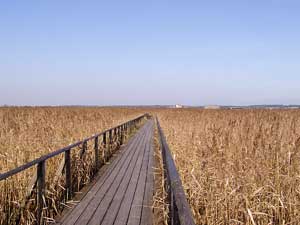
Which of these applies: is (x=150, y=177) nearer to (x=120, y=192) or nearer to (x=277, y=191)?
(x=120, y=192)

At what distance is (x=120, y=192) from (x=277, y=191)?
3473 mm

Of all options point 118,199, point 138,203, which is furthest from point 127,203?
point 118,199

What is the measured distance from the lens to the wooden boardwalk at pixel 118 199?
16.7 feet

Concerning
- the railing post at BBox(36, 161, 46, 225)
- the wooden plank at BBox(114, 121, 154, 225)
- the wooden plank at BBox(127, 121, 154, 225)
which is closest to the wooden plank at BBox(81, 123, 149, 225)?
the wooden plank at BBox(114, 121, 154, 225)

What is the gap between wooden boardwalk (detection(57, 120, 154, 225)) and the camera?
5.10 metres

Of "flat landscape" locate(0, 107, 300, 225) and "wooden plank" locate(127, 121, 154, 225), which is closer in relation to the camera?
"flat landscape" locate(0, 107, 300, 225)

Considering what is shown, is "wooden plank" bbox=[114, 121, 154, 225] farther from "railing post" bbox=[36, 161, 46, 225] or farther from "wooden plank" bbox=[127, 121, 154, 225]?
"railing post" bbox=[36, 161, 46, 225]

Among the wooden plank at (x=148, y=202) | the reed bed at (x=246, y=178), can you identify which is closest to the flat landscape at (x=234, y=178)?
the reed bed at (x=246, y=178)

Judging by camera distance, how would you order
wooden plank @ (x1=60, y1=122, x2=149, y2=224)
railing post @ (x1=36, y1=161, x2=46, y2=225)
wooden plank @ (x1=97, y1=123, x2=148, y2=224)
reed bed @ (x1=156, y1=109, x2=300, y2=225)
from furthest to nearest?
wooden plank @ (x1=97, y1=123, x2=148, y2=224), wooden plank @ (x1=60, y1=122, x2=149, y2=224), railing post @ (x1=36, y1=161, x2=46, y2=225), reed bed @ (x1=156, y1=109, x2=300, y2=225)

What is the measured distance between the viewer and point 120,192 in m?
6.87

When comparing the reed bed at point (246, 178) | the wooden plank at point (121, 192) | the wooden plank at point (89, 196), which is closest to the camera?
the reed bed at point (246, 178)

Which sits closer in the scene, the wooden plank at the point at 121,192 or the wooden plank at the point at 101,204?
the wooden plank at the point at 101,204

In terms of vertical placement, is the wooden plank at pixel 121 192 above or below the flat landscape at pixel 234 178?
below

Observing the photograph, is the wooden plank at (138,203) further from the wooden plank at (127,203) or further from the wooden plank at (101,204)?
the wooden plank at (101,204)
